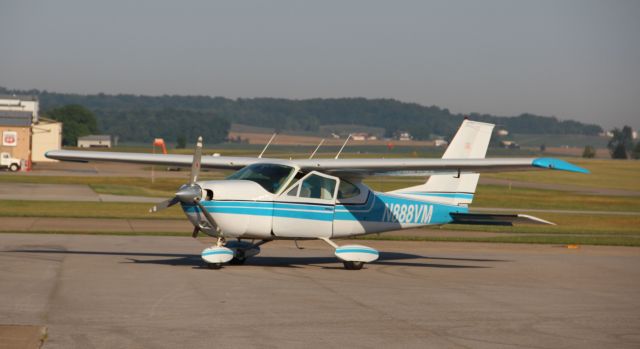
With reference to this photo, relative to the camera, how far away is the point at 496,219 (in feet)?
56.6

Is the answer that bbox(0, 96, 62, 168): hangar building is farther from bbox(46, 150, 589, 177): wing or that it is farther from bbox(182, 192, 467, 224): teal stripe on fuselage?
bbox(46, 150, 589, 177): wing

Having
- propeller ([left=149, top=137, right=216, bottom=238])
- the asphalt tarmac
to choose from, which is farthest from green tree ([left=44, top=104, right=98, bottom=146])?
propeller ([left=149, top=137, right=216, bottom=238])

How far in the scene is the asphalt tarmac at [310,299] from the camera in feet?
31.9

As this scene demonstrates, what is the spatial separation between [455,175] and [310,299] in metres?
7.09

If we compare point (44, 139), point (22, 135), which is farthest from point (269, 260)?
point (44, 139)

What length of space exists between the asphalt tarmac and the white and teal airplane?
0.69m

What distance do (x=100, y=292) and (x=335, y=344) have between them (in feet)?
15.0

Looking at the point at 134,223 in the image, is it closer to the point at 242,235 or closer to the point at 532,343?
the point at 242,235

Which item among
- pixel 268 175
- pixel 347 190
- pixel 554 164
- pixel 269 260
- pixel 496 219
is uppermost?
pixel 554 164

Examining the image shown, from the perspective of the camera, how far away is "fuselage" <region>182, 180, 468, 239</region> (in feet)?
49.7

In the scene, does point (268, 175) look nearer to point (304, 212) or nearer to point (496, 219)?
point (304, 212)

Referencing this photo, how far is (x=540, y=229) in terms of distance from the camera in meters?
29.2

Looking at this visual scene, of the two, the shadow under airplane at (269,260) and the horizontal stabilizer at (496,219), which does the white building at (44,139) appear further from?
the horizontal stabilizer at (496,219)

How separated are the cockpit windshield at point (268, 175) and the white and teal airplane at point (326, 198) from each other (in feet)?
0.06
